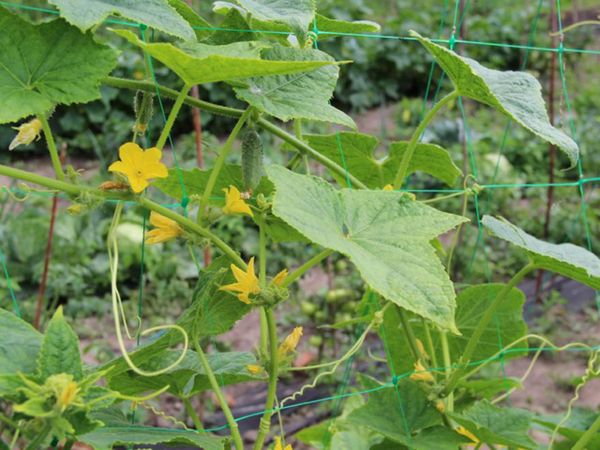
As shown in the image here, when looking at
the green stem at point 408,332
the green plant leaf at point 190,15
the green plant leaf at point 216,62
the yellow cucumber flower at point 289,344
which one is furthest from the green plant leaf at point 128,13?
the green stem at point 408,332

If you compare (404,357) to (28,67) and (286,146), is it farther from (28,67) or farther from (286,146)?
(28,67)

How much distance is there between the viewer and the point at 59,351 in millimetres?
727

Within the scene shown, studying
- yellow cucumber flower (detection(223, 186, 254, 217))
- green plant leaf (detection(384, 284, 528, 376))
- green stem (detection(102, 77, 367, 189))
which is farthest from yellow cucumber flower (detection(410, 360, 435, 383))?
yellow cucumber flower (detection(223, 186, 254, 217))

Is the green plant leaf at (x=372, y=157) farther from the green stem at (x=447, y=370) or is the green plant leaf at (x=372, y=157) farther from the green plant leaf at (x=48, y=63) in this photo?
the green plant leaf at (x=48, y=63)

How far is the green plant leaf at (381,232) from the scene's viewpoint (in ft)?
2.57

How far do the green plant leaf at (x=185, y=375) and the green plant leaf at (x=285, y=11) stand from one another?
0.40m

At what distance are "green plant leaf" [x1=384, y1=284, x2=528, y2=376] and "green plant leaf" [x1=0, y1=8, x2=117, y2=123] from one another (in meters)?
0.67

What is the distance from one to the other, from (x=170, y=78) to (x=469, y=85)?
440cm

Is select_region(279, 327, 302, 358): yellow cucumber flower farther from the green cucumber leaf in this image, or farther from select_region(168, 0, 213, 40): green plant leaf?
select_region(168, 0, 213, 40): green plant leaf

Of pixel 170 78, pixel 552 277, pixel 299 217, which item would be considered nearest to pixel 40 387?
pixel 299 217

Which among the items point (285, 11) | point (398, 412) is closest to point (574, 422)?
point (398, 412)

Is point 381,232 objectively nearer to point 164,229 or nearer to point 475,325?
point 164,229

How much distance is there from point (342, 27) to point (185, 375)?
0.47 metres

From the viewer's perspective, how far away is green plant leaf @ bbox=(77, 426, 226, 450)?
2.61 ft
